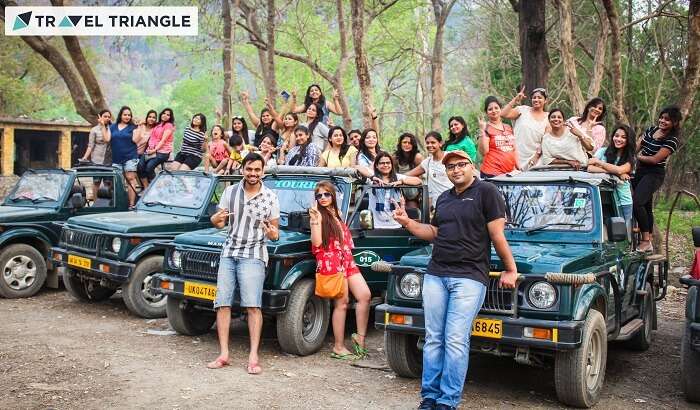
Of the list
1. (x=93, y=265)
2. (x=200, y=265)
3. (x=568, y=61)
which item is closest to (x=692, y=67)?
(x=568, y=61)

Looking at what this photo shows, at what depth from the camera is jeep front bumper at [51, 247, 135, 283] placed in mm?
9062

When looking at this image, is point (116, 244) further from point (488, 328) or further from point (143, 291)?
point (488, 328)

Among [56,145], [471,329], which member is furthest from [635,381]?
[56,145]

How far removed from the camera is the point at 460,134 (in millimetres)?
9227

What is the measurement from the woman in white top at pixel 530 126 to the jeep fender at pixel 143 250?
4568mm

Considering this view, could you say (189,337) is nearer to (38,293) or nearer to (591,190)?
(38,293)

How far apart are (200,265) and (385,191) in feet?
7.43

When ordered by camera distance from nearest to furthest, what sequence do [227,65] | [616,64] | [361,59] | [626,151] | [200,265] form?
[200,265] < [626,151] < [616,64] < [361,59] < [227,65]

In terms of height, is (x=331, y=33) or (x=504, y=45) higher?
(x=331, y=33)

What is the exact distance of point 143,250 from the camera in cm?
923

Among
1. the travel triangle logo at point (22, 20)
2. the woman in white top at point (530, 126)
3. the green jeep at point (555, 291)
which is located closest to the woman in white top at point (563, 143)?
the woman in white top at point (530, 126)

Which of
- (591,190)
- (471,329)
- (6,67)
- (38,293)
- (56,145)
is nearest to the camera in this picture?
(471,329)

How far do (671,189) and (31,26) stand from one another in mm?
20389

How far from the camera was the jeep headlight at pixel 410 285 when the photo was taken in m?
6.21
